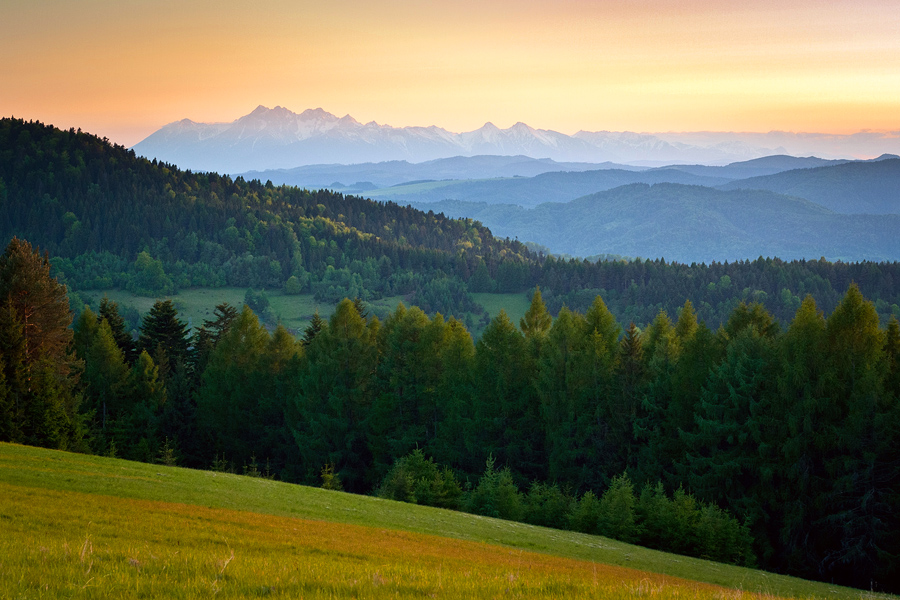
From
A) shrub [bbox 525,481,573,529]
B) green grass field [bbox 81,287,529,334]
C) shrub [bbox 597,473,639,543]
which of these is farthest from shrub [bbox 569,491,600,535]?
green grass field [bbox 81,287,529,334]

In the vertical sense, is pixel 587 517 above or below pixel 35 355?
below

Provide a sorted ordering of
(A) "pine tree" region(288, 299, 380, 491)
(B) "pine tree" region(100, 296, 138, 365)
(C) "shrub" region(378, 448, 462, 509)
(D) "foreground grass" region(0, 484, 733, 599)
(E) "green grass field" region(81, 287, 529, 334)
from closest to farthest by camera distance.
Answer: (D) "foreground grass" region(0, 484, 733, 599) → (C) "shrub" region(378, 448, 462, 509) → (A) "pine tree" region(288, 299, 380, 491) → (B) "pine tree" region(100, 296, 138, 365) → (E) "green grass field" region(81, 287, 529, 334)

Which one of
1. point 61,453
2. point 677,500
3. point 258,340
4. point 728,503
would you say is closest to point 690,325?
point 728,503

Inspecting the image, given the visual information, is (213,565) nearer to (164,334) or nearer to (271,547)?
(271,547)

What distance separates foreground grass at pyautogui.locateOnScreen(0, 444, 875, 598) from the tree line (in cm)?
1183

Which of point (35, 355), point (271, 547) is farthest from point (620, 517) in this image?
point (35, 355)

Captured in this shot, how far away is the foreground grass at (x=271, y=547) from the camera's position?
1000cm

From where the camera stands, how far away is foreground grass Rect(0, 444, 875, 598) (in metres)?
10.0

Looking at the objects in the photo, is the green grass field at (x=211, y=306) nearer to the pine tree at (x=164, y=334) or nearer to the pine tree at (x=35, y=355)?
the pine tree at (x=164, y=334)

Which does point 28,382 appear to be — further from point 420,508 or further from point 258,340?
point 420,508

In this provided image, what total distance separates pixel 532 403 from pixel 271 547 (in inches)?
1698

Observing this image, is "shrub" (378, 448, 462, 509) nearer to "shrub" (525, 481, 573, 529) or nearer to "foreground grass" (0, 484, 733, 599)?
"shrub" (525, 481, 573, 529)

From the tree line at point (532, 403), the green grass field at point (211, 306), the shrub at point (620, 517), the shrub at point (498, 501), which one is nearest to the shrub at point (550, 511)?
the tree line at point (532, 403)

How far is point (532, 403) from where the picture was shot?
58.8 meters
